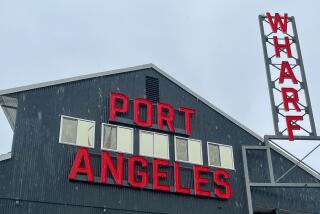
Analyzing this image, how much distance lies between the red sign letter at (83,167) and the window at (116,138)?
168 cm

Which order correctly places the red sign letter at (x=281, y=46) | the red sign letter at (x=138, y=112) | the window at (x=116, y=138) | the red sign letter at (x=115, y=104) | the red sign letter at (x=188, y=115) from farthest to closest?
the red sign letter at (x=281, y=46)
the red sign letter at (x=188, y=115)
the red sign letter at (x=138, y=112)
the red sign letter at (x=115, y=104)
the window at (x=116, y=138)

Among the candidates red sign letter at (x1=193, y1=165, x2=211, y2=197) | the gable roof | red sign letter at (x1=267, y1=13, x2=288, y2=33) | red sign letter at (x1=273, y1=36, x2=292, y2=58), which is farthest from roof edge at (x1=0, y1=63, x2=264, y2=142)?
red sign letter at (x1=267, y1=13, x2=288, y2=33)

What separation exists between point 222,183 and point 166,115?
22.4 feet

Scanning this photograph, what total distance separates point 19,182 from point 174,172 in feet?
37.9

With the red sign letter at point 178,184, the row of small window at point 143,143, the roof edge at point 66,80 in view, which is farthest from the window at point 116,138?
the roof edge at point 66,80

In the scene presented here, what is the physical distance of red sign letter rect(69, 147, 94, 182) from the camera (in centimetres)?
3309

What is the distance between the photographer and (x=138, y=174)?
1400 inches

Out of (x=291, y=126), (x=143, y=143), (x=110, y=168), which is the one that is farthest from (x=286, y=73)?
(x=110, y=168)

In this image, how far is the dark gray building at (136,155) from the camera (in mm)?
32406

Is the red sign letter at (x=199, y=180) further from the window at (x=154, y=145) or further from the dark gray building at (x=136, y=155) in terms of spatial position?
the window at (x=154, y=145)

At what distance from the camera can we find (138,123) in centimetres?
3756

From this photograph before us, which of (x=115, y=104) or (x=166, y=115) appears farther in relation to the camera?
(x=166, y=115)

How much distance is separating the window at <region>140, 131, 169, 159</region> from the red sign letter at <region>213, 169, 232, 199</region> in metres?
4.37

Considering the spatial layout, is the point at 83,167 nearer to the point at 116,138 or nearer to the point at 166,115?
the point at 116,138
